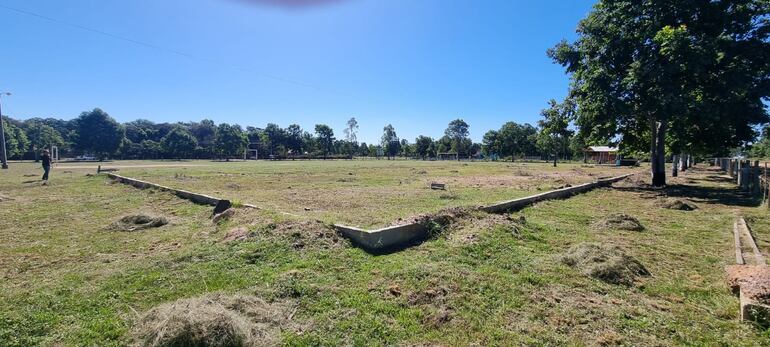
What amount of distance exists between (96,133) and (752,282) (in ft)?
316

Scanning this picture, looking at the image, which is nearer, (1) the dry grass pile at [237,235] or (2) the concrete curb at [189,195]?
(1) the dry grass pile at [237,235]

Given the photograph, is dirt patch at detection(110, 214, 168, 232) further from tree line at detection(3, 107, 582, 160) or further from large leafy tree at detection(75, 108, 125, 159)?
large leafy tree at detection(75, 108, 125, 159)

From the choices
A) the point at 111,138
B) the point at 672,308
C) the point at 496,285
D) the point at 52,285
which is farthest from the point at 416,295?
the point at 111,138

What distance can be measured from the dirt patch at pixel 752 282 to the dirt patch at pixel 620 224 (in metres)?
3.48

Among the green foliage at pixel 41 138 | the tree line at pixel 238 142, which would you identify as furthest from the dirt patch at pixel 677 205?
the green foliage at pixel 41 138

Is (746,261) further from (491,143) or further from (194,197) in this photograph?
(491,143)

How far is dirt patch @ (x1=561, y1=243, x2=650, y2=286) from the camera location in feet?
17.0

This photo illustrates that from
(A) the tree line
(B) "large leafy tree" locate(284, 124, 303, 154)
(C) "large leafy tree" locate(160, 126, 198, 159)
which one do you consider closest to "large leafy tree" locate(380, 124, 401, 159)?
(A) the tree line

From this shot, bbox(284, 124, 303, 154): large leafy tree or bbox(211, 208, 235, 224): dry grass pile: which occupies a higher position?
bbox(284, 124, 303, 154): large leafy tree

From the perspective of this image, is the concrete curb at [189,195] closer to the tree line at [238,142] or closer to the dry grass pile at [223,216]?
the dry grass pile at [223,216]

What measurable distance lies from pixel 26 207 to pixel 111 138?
81.4m

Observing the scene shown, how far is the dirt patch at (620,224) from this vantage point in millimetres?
8695

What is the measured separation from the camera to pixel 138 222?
8.66m

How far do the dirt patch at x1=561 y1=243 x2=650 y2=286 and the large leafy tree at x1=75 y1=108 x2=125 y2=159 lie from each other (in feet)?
308
